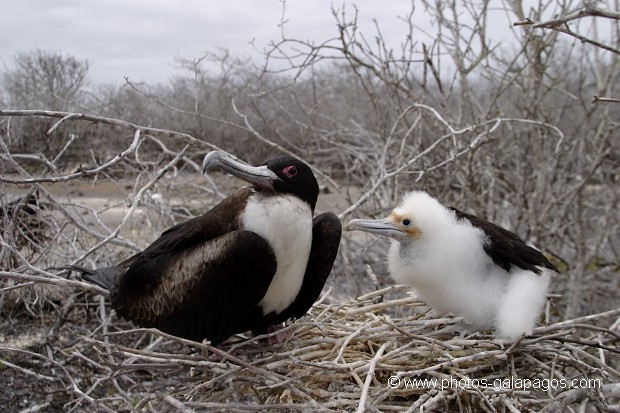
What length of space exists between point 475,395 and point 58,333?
3109mm

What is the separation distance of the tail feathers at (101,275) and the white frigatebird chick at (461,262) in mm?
893

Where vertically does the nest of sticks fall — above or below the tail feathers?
below

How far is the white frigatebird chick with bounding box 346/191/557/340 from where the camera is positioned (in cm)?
216

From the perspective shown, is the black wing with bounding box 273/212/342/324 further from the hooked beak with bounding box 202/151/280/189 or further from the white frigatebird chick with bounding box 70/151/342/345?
the hooked beak with bounding box 202/151/280/189

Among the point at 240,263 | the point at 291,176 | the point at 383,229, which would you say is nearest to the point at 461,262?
the point at 383,229

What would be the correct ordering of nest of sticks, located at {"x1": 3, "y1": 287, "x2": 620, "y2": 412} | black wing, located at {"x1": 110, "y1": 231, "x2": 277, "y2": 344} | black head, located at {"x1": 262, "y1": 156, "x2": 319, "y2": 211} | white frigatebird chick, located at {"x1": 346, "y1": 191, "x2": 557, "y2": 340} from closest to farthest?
nest of sticks, located at {"x1": 3, "y1": 287, "x2": 620, "y2": 412} → black wing, located at {"x1": 110, "y1": 231, "x2": 277, "y2": 344} → black head, located at {"x1": 262, "y1": 156, "x2": 319, "y2": 211} → white frigatebird chick, located at {"x1": 346, "y1": 191, "x2": 557, "y2": 340}

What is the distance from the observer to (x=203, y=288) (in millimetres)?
1998

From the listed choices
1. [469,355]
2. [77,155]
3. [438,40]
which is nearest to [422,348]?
[469,355]

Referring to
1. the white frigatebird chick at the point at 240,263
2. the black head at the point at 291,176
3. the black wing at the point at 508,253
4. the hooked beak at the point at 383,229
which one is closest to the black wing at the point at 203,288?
the white frigatebird chick at the point at 240,263

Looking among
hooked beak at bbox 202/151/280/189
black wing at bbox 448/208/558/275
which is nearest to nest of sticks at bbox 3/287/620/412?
black wing at bbox 448/208/558/275

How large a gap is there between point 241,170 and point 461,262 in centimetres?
81

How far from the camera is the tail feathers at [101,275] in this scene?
233cm

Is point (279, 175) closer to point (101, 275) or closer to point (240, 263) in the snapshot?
point (240, 263)

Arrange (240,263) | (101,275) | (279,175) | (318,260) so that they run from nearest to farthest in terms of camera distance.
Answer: (240,263) < (279,175) < (318,260) < (101,275)
